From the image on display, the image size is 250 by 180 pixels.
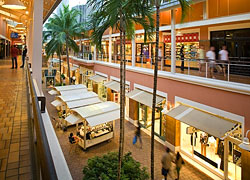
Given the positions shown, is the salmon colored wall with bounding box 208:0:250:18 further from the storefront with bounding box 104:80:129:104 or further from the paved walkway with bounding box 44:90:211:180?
the storefront with bounding box 104:80:129:104

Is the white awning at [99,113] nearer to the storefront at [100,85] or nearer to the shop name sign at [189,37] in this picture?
the shop name sign at [189,37]

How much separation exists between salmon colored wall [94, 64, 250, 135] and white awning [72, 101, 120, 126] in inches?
113

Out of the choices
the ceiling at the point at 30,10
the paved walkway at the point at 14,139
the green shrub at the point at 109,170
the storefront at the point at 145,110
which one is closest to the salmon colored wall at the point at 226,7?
the storefront at the point at 145,110

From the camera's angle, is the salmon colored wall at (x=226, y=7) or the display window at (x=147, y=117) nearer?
the salmon colored wall at (x=226, y=7)

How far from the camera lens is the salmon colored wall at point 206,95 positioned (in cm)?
781

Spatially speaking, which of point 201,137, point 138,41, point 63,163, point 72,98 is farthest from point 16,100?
point 138,41

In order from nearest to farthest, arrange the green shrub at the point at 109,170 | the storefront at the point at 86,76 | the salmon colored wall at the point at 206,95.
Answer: the green shrub at the point at 109,170, the salmon colored wall at the point at 206,95, the storefront at the point at 86,76

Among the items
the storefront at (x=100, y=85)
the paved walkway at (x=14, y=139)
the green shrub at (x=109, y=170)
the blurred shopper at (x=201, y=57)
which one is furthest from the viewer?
the storefront at (x=100, y=85)

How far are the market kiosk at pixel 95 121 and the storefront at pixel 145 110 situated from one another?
1717mm

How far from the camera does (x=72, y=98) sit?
15.6m


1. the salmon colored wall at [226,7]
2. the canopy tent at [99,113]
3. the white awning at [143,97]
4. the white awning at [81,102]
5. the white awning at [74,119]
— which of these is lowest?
the white awning at [74,119]

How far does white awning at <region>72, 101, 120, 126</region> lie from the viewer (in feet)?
38.2

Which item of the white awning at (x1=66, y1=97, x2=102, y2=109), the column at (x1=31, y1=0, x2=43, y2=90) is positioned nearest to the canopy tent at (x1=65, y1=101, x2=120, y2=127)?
the white awning at (x1=66, y1=97, x2=102, y2=109)

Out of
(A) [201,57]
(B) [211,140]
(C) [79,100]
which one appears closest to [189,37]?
(A) [201,57]
